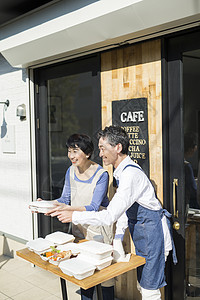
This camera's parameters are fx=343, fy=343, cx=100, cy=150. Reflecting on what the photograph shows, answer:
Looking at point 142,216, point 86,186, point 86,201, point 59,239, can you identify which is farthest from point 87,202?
point 142,216

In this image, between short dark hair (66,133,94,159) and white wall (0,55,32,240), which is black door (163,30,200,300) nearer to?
short dark hair (66,133,94,159)

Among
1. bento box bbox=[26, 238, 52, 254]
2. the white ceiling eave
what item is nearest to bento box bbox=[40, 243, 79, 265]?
bento box bbox=[26, 238, 52, 254]

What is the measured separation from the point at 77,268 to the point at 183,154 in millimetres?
1457

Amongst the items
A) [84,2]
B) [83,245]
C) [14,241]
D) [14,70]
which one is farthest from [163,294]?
[14,70]

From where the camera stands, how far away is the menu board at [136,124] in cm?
327

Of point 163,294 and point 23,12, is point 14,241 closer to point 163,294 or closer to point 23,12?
point 163,294

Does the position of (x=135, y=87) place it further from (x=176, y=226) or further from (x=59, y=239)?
(x=59, y=239)

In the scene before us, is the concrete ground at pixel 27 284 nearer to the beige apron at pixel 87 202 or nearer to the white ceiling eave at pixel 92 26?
the beige apron at pixel 87 202

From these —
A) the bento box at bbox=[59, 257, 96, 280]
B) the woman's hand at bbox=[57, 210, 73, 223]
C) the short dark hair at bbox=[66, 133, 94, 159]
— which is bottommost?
the bento box at bbox=[59, 257, 96, 280]

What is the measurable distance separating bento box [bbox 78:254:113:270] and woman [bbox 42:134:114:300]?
64 cm

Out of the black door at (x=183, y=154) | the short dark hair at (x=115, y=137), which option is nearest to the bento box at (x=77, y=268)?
the short dark hair at (x=115, y=137)

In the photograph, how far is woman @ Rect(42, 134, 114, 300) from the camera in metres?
2.99

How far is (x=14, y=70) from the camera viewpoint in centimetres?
469

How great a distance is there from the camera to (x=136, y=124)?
3.34 metres
